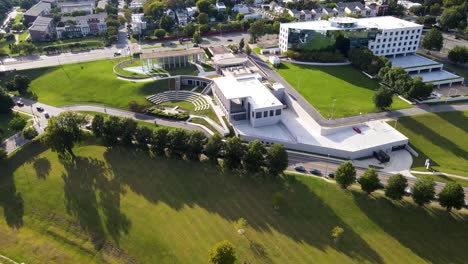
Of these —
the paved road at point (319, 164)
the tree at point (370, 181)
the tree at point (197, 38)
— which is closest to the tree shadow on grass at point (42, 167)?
the paved road at point (319, 164)

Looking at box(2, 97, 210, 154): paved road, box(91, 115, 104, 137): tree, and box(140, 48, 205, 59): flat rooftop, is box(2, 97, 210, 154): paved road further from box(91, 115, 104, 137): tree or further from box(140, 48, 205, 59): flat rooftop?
box(140, 48, 205, 59): flat rooftop

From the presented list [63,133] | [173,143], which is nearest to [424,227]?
[173,143]

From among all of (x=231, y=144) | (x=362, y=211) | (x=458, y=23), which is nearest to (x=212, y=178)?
(x=231, y=144)

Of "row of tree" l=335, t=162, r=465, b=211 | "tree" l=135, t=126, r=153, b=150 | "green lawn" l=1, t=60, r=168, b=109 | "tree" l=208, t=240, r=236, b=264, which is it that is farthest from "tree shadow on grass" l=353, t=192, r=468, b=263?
"green lawn" l=1, t=60, r=168, b=109

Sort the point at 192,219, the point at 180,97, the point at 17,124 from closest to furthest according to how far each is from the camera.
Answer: the point at 192,219
the point at 17,124
the point at 180,97

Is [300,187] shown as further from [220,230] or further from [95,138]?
[95,138]

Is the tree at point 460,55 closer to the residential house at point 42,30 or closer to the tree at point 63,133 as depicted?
the tree at point 63,133

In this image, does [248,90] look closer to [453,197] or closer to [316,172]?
[316,172]
